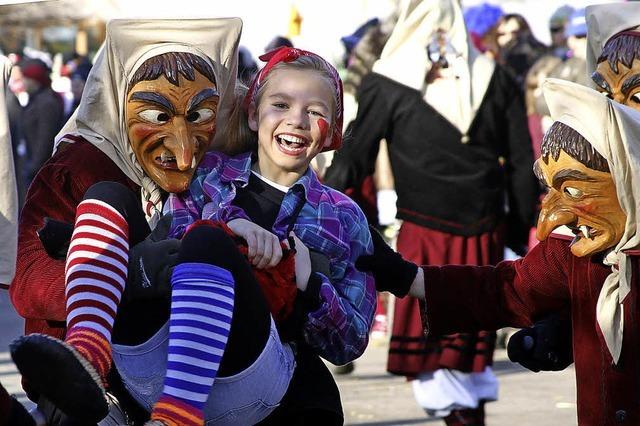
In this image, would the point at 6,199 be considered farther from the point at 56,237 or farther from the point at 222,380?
the point at 222,380

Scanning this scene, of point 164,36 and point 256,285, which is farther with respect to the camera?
point 164,36

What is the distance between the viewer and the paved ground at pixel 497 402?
7188 mm

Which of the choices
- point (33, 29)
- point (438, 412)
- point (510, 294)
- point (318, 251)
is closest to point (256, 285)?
point (318, 251)

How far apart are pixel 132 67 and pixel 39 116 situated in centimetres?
879

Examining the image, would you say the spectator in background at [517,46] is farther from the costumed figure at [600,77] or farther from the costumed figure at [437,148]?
the costumed figure at [600,77]

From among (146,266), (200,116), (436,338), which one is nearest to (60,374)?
(146,266)

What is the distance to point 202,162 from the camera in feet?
12.9

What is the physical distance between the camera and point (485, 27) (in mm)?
11062

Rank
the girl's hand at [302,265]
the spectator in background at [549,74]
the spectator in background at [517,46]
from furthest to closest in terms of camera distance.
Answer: the spectator in background at [517,46] < the spectator in background at [549,74] < the girl's hand at [302,265]

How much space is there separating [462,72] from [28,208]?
3175 millimetres

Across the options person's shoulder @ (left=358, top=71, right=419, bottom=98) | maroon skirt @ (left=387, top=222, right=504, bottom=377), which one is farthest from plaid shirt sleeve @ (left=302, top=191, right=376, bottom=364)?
person's shoulder @ (left=358, top=71, right=419, bottom=98)

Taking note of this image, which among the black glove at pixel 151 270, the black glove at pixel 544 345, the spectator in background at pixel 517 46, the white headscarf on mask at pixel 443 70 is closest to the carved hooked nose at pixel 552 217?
the black glove at pixel 544 345

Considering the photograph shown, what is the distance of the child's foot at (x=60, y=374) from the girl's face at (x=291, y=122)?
929 millimetres

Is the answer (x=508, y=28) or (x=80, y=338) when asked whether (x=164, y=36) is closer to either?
(x=80, y=338)
